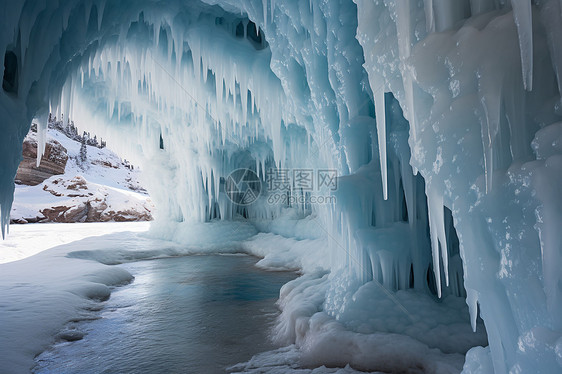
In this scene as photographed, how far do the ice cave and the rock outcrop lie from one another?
16828 millimetres

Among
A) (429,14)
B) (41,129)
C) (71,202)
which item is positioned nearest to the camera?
(429,14)

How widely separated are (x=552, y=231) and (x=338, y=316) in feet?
8.29

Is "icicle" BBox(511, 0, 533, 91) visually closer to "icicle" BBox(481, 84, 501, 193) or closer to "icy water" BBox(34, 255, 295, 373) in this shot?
"icicle" BBox(481, 84, 501, 193)

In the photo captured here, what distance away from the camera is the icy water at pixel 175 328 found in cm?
314

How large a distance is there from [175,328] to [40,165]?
83.8 ft

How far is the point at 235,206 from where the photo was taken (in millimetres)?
13992

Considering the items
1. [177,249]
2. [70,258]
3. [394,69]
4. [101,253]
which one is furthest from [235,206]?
[394,69]

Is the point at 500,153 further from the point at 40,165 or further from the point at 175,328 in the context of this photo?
the point at 40,165

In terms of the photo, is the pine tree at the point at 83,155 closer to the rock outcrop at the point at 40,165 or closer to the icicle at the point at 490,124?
the rock outcrop at the point at 40,165

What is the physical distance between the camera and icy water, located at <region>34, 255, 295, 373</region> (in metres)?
3.14

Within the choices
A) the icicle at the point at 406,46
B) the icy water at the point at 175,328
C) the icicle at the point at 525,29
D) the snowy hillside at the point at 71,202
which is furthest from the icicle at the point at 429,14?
the snowy hillside at the point at 71,202

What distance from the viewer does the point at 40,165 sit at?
23.3m

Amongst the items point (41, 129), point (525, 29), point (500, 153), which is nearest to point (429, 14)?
point (525, 29)

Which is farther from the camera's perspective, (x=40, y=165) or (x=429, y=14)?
(x=40, y=165)
